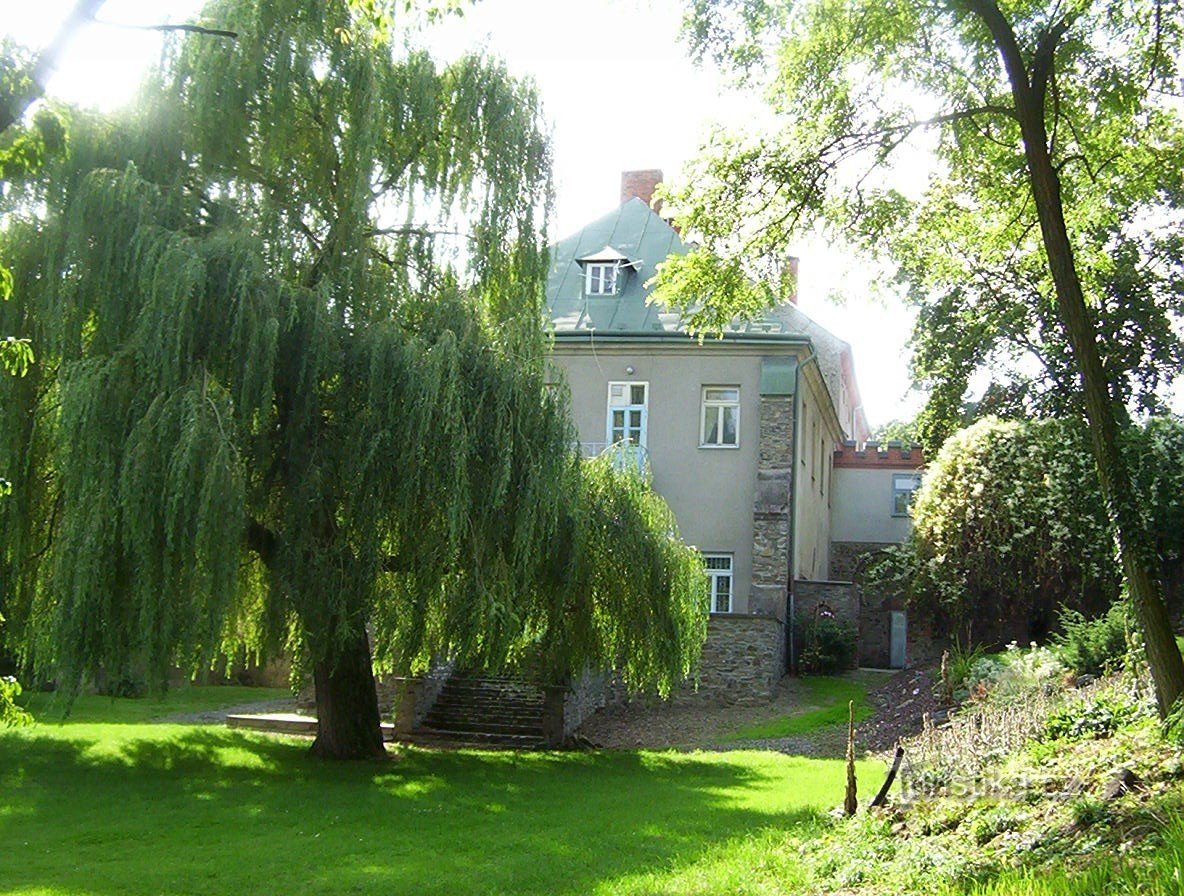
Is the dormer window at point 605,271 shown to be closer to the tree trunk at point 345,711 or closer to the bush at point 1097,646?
the bush at point 1097,646

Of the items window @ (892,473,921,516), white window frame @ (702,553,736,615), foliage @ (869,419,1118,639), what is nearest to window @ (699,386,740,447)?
white window frame @ (702,553,736,615)

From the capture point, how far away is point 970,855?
6770mm

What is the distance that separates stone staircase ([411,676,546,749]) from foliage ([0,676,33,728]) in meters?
12.8

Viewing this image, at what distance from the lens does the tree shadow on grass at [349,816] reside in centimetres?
869

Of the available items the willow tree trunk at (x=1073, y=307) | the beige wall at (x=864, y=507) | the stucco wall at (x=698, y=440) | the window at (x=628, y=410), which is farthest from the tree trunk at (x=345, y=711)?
the beige wall at (x=864, y=507)

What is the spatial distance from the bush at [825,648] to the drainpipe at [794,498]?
22 cm

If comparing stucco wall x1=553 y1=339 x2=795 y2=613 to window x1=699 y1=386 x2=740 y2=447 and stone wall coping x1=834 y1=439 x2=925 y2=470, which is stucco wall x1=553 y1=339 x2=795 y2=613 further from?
stone wall coping x1=834 y1=439 x2=925 y2=470

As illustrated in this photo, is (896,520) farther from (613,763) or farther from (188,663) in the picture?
(188,663)

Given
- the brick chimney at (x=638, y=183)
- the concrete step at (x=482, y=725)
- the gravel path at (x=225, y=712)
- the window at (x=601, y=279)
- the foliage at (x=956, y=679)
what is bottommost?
the gravel path at (x=225, y=712)

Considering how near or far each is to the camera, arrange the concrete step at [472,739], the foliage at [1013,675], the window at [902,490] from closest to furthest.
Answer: the foliage at [1013,675]
the concrete step at [472,739]
the window at [902,490]

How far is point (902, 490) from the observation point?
110ft

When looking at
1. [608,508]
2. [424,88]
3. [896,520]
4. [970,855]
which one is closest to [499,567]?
[608,508]

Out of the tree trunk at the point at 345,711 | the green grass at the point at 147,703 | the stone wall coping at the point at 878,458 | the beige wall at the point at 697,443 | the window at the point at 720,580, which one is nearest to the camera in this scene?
the tree trunk at the point at 345,711

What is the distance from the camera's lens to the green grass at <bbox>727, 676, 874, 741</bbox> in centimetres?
1853
